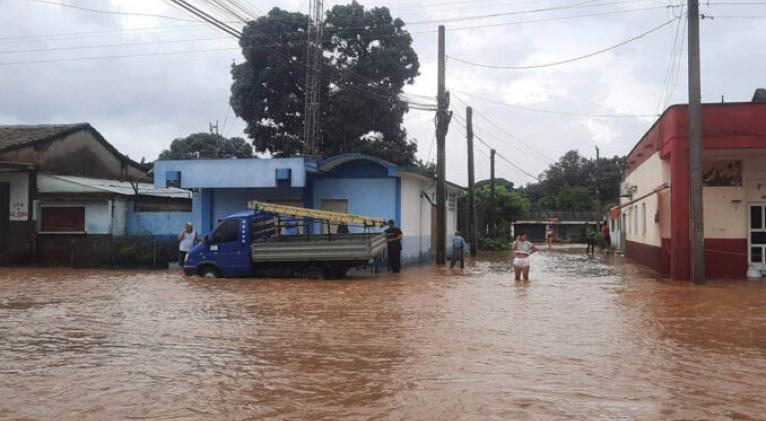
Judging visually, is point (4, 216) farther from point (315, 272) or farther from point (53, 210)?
point (315, 272)

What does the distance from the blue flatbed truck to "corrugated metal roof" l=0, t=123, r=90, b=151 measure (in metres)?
11.1

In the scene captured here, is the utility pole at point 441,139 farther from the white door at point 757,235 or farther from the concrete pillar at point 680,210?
the white door at point 757,235

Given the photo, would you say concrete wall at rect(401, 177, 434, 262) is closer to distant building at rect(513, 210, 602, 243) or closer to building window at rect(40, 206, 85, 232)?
building window at rect(40, 206, 85, 232)

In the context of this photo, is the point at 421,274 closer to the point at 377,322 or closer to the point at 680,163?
the point at 680,163

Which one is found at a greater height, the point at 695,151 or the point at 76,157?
the point at 76,157

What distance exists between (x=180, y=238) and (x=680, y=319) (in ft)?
50.2

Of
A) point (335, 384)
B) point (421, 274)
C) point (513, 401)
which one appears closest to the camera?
point (513, 401)

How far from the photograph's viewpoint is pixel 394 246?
70.2 ft

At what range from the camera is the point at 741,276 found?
19.2m

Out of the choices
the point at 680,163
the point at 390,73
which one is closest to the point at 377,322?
the point at 680,163

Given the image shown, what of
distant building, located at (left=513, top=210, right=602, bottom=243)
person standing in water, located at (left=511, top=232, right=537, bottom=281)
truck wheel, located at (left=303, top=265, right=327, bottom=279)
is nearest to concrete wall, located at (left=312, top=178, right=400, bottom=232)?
truck wheel, located at (left=303, top=265, right=327, bottom=279)

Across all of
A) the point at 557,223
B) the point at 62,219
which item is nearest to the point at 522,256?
the point at 62,219

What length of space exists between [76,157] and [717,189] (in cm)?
2393

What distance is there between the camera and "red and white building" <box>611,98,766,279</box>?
18016mm
